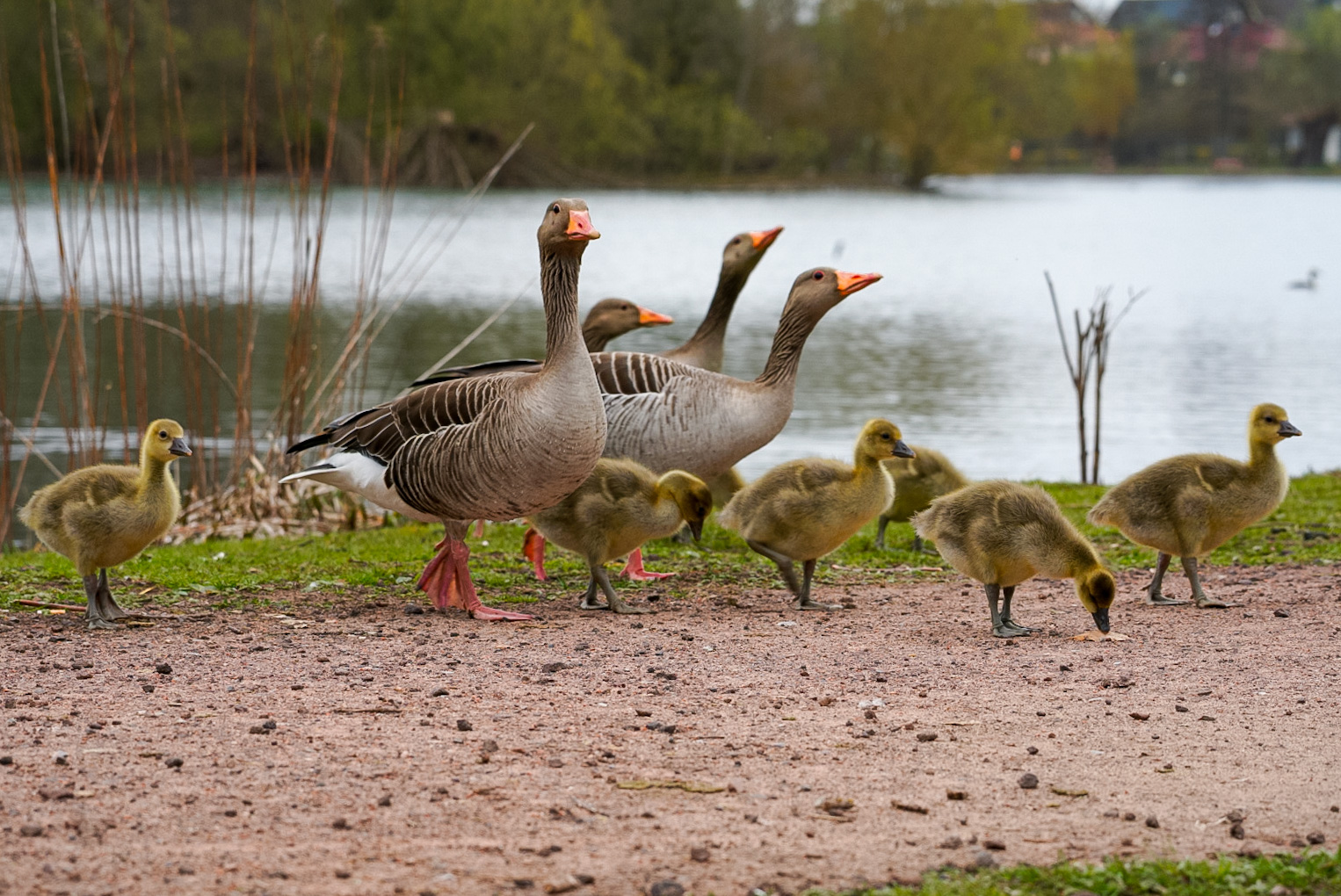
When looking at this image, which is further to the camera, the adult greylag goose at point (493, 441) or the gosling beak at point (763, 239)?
the gosling beak at point (763, 239)

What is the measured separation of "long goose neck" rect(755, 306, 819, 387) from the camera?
344 inches

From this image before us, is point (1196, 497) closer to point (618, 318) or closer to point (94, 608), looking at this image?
point (618, 318)

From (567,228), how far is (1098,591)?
3205 mm

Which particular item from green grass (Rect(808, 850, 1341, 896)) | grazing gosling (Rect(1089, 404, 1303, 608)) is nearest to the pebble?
green grass (Rect(808, 850, 1341, 896))

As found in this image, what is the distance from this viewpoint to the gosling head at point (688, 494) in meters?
7.25

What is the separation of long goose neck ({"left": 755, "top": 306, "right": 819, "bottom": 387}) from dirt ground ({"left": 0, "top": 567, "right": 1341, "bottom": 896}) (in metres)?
1.92

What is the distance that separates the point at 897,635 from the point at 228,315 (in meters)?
22.8

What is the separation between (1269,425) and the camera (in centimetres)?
757

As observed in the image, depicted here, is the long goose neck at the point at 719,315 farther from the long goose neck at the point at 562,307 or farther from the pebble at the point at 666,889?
the pebble at the point at 666,889

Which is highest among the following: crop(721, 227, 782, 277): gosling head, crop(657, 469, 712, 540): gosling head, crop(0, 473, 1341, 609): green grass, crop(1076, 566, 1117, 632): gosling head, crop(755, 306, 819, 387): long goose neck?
crop(721, 227, 782, 277): gosling head

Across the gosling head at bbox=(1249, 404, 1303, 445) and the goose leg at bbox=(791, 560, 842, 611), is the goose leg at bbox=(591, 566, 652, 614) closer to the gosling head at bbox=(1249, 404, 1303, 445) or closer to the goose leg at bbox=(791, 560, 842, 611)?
the goose leg at bbox=(791, 560, 842, 611)

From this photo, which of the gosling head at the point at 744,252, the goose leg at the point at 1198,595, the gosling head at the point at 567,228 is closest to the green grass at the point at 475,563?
the goose leg at the point at 1198,595

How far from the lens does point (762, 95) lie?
281ft

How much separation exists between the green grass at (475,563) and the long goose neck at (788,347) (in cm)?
126
